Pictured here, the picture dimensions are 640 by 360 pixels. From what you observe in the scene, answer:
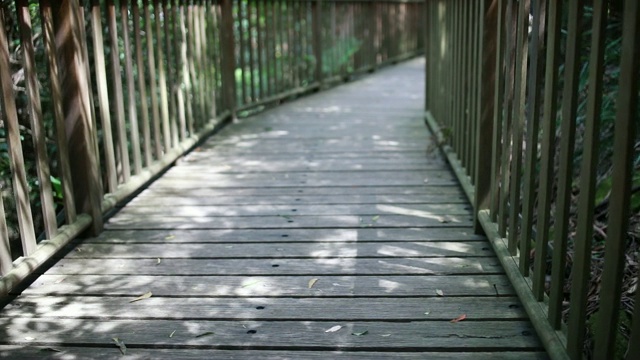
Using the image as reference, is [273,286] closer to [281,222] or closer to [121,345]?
[121,345]

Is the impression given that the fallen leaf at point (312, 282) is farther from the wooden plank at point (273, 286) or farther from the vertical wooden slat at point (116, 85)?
the vertical wooden slat at point (116, 85)

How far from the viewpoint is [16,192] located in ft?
8.29

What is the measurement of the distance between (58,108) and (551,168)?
79.9 inches

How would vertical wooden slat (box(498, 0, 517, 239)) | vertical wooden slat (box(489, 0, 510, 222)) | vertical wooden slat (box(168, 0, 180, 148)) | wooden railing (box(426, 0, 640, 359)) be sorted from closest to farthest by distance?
wooden railing (box(426, 0, 640, 359)) → vertical wooden slat (box(498, 0, 517, 239)) → vertical wooden slat (box(489, 0, 510, 222)) → vertical wooden slat (box(168, 0, 180, 148))

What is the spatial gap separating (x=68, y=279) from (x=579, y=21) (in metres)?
2.07

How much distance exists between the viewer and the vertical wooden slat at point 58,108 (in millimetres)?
2883

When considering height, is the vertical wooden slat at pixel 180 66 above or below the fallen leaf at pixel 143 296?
above

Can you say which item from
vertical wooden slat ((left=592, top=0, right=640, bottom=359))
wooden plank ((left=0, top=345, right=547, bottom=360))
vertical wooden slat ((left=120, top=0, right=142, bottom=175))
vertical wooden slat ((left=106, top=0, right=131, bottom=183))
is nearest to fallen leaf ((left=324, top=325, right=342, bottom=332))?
wooden plank ((left=0, top=345, right=547, bottom=360))

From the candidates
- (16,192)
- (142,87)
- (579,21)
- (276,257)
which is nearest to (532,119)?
(579,21)

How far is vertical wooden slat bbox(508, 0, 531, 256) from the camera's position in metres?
2.32

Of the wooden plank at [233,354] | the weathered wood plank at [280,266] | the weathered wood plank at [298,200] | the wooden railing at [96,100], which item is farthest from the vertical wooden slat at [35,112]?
the weathered wood plank at [298,200]

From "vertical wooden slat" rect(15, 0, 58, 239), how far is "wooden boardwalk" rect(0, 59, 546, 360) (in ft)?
0.82

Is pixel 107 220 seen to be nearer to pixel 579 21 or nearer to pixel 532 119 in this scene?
pixel 532 119

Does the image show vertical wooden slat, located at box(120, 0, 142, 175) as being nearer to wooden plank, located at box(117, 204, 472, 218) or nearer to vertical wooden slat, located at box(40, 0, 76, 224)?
wooden plank, located at box(117, 204, 472, 218)
